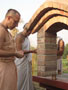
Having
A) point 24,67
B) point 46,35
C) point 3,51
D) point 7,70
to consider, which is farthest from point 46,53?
point 3,51

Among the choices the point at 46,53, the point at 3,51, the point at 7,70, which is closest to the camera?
the point at 3,51

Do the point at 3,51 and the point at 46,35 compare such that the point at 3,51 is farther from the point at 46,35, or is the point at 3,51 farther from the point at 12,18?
the point at 46,35

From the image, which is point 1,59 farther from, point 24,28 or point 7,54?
point 24,28

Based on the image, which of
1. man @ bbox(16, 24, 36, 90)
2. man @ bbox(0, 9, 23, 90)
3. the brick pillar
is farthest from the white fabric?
man @ bbox(0, 9, 23, 90)

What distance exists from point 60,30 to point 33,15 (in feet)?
2.95

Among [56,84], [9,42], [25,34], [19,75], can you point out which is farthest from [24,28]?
[9,42]

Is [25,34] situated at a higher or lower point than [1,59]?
higher

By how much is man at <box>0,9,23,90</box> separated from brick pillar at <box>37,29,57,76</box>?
122 inches

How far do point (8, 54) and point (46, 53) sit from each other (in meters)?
3.31

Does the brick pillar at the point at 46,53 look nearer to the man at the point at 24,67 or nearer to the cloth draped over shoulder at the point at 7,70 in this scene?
the man at the point at 24,67

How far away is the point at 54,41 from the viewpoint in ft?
22.0

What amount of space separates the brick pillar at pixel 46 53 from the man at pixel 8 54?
10.2ft

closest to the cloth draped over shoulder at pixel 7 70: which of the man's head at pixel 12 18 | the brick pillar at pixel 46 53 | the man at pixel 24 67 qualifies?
the man's head at pixel 12 18

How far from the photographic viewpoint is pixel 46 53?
21.4ft
